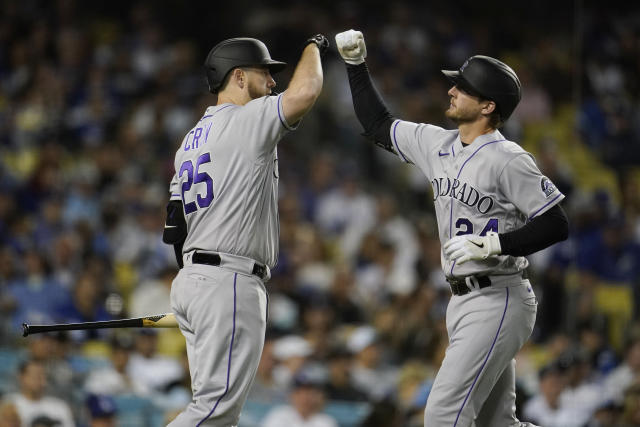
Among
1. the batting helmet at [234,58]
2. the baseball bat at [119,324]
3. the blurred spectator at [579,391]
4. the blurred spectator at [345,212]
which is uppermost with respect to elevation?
the batting helmet at [234,58]

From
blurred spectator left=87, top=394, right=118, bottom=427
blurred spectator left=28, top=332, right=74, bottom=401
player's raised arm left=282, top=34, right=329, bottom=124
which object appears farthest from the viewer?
blurred spectator left=28, top=332, right=74, bottom=401

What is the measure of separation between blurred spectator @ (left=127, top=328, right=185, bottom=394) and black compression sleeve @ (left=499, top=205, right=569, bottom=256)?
12.3 ft

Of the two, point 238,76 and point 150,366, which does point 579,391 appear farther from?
point 238,76

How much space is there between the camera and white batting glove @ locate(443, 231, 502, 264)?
145 inches

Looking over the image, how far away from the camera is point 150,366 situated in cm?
720

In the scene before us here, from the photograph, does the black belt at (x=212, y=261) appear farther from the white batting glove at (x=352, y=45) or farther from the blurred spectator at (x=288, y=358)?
the blurred spectator at (x=288, y=358)

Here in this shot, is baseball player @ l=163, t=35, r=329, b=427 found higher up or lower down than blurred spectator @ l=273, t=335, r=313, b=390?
higher up

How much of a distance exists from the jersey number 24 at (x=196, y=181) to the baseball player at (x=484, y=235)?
34.4 inches

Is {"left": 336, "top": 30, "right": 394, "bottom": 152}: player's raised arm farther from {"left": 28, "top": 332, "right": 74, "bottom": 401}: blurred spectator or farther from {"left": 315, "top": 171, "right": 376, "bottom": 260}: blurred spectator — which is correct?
{"left": 315, "top": 171, "right": 376, "bottom": 260}: blurred spectator

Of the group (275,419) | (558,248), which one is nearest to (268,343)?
(275,419)

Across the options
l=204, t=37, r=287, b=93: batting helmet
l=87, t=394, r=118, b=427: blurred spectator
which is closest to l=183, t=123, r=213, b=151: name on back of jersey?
l=204, t=37, r=287, b=93: batting helmet

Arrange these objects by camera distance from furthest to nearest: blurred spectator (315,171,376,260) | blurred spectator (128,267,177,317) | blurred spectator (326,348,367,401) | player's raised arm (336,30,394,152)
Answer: blurred spectator (315,171,376,260) → blurred spectator (128,267,177,317) → blurred spectator (326,348,367,401) → player's raised arm (336,30,394,152)

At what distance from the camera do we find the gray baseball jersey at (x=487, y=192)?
3.77 meters

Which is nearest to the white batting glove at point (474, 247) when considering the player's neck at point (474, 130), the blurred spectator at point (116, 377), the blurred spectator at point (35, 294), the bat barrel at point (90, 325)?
the player's neck at point (474, 130)
